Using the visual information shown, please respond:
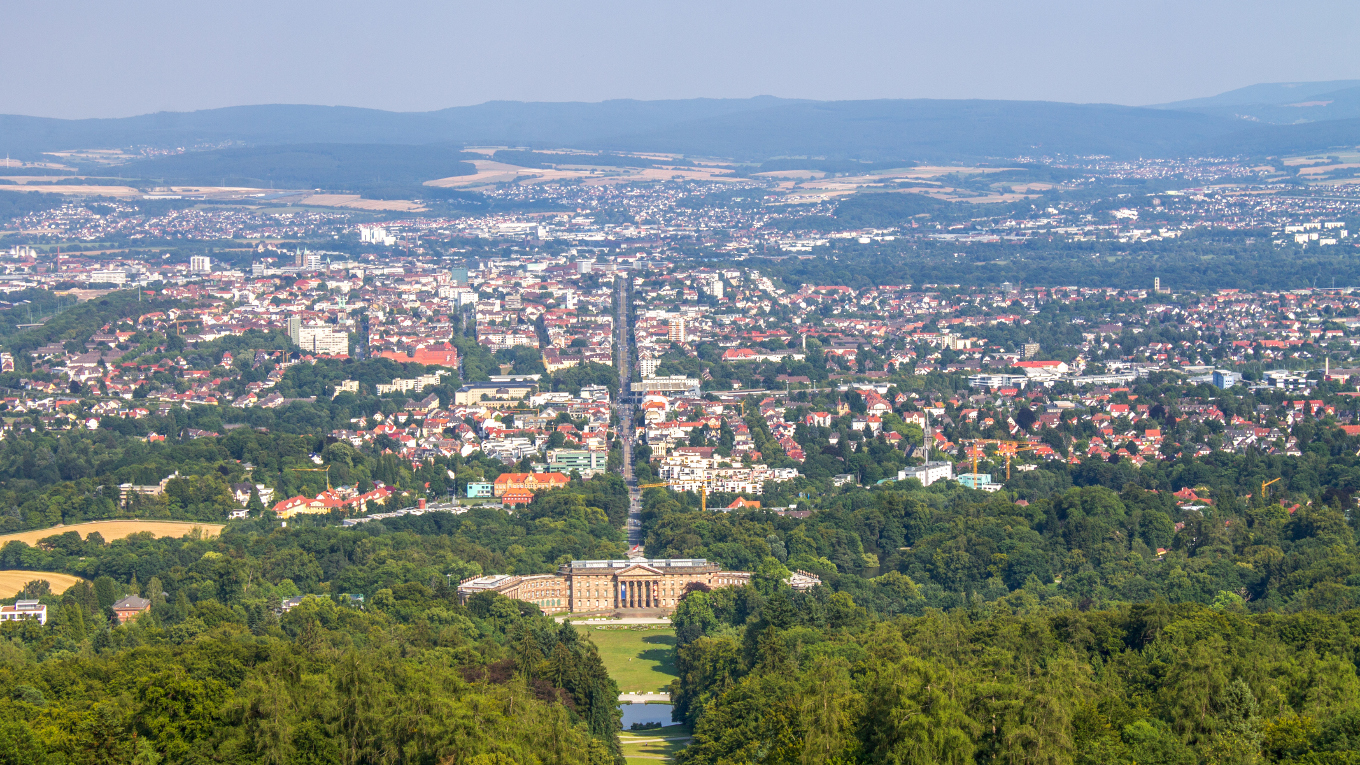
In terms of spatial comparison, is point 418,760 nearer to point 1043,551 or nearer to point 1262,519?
point 1043,551

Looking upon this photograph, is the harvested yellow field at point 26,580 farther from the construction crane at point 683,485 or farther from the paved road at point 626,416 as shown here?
the construction crane at point 683,485

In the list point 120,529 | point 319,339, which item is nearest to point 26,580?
point 120,529

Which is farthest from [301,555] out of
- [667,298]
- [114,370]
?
[667,298]

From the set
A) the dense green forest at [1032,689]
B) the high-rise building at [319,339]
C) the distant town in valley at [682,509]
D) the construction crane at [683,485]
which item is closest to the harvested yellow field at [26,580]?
the distant town in valley at [682,509]

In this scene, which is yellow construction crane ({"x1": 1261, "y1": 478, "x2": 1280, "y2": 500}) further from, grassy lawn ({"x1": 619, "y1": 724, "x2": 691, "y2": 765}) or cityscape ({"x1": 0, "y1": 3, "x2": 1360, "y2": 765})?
grassy lawn ({"x1": 619, "y1": 724, "x2": 691, "y2": 765})

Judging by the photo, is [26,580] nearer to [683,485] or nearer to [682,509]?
[682,509]
